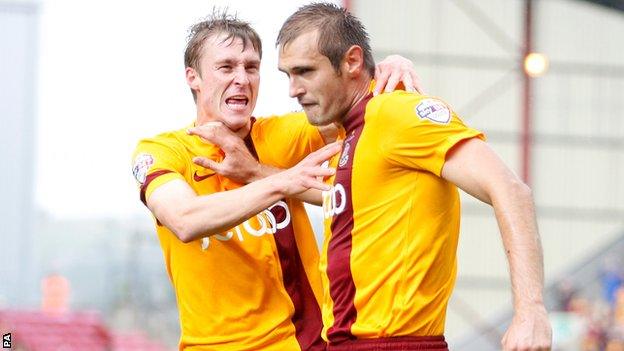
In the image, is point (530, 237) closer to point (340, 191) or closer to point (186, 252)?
point (340, 191)

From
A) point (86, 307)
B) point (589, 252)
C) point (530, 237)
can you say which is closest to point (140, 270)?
point (86, 307)

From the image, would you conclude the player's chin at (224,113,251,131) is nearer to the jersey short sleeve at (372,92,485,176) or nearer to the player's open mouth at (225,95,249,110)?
the player's open mouth at (225,95,249,110)

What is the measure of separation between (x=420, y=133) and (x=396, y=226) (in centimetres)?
33

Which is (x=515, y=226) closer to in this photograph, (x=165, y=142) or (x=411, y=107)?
(x=411, y=107)

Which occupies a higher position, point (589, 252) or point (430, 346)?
point (430, 346)

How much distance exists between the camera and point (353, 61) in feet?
16.2

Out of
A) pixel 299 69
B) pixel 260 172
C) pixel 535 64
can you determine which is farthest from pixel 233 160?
pixel 535 64

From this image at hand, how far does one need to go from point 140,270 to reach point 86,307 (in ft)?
3.60

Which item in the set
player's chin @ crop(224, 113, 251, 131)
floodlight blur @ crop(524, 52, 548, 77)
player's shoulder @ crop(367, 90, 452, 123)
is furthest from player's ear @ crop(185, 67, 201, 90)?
floodlight blur @ crop(524, 52, 548, 77)

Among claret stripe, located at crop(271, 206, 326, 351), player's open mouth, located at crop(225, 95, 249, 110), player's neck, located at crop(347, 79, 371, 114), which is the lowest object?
claret stripe, located at crop(271, 206, 326, 351)

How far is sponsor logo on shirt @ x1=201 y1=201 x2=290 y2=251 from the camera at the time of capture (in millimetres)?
5590

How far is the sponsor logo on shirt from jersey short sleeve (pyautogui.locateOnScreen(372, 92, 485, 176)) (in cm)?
106

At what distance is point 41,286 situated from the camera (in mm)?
18484

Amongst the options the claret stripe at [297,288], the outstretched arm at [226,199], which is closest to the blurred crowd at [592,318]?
the claret stripe at [297,288]
